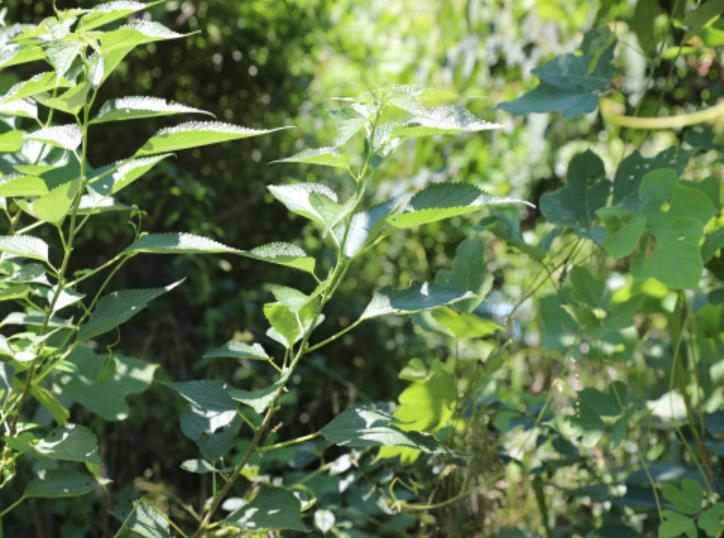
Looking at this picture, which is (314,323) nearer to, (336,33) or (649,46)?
(649,46)

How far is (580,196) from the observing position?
4.08 feet

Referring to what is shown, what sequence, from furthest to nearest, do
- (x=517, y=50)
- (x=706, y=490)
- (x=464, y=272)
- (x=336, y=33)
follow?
(x=336, y=33), (x=517, y=50), (x=706, y=490), (x=464, y=272)

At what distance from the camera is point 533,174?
3.02 meters

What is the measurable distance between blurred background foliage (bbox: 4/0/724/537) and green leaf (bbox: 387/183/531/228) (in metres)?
0.90

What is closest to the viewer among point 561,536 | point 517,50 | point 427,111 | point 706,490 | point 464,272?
point 427,111

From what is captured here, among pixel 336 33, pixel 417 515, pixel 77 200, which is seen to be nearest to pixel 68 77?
pixel 77 200

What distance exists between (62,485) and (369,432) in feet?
1.08

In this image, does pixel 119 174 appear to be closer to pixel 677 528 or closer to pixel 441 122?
pixel 441 122

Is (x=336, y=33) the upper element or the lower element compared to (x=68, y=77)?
lower

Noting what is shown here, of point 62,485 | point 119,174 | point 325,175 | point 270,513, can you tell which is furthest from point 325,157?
point 325,175

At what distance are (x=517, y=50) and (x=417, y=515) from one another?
158cm

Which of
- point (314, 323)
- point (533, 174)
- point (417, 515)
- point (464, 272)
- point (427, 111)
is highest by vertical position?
point (427, 111)

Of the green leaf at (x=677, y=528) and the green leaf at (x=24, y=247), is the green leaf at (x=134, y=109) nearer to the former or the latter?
the green leaf at (x=24, y=247)

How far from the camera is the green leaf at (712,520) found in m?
1.13
